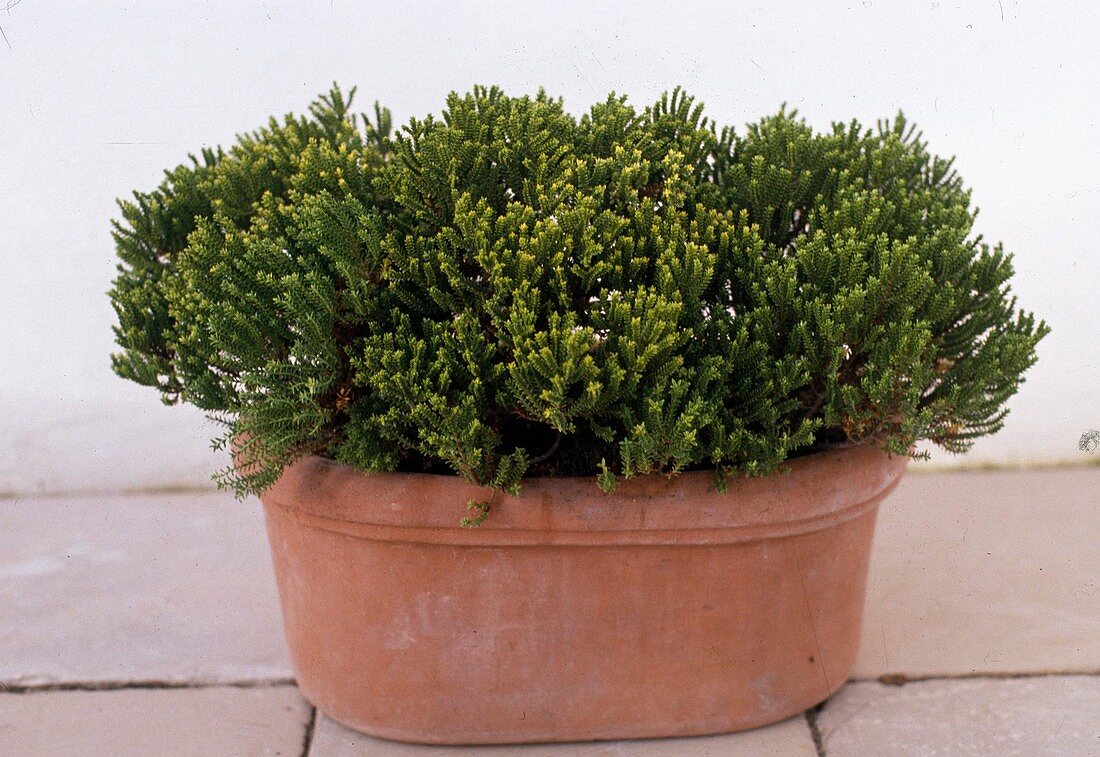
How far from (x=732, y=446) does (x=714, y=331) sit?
216 mm

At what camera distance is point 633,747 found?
252cm

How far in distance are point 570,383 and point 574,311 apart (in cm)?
20

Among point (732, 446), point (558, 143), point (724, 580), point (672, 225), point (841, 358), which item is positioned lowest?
point (724, 580)

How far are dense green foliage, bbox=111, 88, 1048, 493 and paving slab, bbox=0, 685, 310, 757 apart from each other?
0.64 meters

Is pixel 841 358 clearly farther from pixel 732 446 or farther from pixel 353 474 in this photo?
pixel 353 474

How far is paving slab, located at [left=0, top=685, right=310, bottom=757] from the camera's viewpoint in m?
2.59

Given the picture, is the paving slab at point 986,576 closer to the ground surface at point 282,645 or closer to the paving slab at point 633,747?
the ground surface at point 282,645

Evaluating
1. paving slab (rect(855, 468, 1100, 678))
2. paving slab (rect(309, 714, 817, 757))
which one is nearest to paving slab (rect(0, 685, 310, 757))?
paving slab (rect(309, 714, 817, 757))

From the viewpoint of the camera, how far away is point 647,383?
2.17 m

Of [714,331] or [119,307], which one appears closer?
[714,331]

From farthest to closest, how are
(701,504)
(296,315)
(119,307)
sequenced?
(119,307) → (701,504) → (296,315)

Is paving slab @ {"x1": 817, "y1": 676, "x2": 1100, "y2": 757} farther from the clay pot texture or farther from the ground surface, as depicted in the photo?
the clay pot texture

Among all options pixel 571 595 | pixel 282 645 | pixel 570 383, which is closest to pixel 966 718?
pixel 571 595

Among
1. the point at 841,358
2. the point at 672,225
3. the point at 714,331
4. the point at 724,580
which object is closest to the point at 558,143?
the point at 672,225
